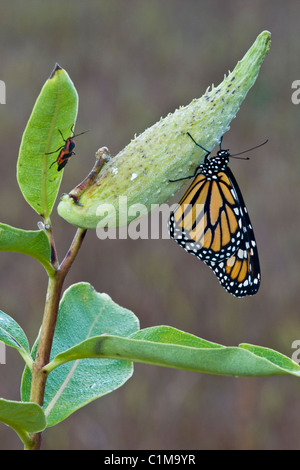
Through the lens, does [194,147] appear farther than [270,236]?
No

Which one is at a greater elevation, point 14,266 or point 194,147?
point 14,266

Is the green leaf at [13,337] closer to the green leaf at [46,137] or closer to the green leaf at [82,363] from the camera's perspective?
the green leaf at [82,363]

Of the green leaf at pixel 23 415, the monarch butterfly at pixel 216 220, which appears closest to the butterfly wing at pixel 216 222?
the monarch butterfly at pixel 216 220

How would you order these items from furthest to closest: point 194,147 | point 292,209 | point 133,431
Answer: point 292,209 < point 133,431 < point 194,147

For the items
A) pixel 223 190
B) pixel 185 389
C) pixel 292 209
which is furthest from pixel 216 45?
pixel 223 190

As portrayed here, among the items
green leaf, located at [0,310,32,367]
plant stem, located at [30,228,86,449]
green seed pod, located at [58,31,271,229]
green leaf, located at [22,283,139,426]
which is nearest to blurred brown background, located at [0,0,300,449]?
green leaf, located at [22,283,139,426]

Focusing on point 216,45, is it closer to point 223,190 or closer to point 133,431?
point 133,431
